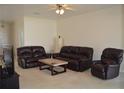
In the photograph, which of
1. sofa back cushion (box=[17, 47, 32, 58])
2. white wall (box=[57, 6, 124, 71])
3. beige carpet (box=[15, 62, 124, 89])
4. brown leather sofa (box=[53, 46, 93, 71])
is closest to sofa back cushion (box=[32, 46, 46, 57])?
Answer: sofa back cushion (box=[17, 47, 32, 58])

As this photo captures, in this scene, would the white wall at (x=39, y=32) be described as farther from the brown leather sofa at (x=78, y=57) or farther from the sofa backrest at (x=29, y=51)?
the brown leather sofa at (x=78, y=57)

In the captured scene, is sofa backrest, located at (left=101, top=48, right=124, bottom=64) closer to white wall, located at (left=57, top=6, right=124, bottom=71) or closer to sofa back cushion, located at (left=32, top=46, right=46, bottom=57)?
white wall, located at (left=57, top=6, right=124, bottom=71)

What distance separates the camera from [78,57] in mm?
5484

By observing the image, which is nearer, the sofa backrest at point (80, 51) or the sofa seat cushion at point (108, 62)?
the sofa seat cushion at point (108, 62)

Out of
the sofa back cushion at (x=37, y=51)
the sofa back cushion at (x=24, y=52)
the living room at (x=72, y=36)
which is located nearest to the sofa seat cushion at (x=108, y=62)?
the living room at (x=72, y=36)

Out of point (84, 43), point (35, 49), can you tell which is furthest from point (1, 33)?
point (84, 43)

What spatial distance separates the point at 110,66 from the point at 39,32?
4543 millimetres

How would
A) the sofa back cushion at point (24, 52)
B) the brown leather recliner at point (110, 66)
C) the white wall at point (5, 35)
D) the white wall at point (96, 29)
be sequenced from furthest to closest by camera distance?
the white wall at point (5, 35)
the sofa back cushion at point (24, 52)
the white wall at point (96, 29)
the brown leather recliner at point (110, 66)

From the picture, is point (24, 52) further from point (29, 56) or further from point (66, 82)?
point (66, 82)

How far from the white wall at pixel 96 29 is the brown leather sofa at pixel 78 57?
1.51 feet

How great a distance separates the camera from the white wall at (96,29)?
484 centimetres

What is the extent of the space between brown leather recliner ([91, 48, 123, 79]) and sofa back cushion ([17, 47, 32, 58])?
9.91ft

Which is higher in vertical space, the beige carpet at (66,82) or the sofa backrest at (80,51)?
the sofa backrest at (80,51)

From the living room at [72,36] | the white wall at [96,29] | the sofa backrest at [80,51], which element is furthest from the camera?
the sofa backrest at [80,51]
